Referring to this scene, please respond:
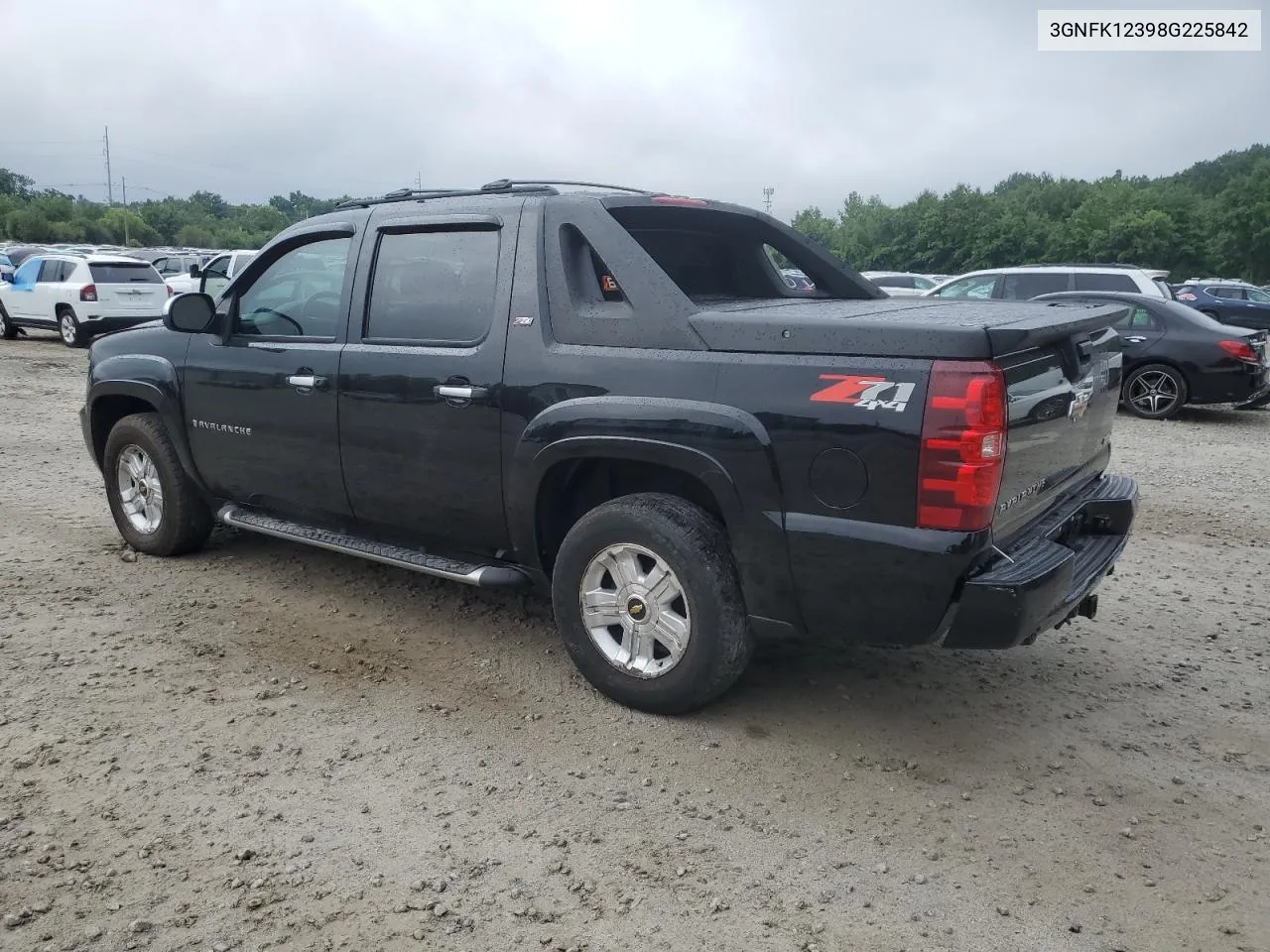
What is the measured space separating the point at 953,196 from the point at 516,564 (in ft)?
242

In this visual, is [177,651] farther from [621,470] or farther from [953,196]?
[953,196]

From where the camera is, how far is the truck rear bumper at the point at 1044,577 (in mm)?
3168

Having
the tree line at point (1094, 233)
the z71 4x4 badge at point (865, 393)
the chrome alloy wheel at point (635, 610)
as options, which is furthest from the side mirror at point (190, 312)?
the tree line at point (1094, 233)

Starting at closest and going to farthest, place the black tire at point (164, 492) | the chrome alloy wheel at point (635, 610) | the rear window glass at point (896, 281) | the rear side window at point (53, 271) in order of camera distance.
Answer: the chrome alloy wheel at point (635, 610) < the black tire at point (164, 492) < the rear side window at point (53, 271) < the rear window glass at point (896, 281)

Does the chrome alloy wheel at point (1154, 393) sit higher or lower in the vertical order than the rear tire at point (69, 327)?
lower

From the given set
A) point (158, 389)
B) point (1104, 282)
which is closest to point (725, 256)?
point (158, 389)

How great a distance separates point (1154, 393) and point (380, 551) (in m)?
9.91

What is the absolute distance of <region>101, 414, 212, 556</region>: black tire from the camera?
551 centimetres

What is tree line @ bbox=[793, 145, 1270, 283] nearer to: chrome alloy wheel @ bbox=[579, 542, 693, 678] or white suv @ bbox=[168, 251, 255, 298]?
white suv @ bbox=[168, 251, 255, 298]

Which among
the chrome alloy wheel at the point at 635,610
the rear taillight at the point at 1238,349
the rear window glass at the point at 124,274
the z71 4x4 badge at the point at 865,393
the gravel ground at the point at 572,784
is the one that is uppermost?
the rear window glass at the point at 124,274

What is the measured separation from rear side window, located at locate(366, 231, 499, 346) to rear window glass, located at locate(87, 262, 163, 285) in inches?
612

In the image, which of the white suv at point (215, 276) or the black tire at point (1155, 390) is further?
the white suv at point (215, 276)

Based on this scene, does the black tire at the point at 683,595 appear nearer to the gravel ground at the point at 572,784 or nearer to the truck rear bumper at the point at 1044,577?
the gravel ground at the point at 572,784

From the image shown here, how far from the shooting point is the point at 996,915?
2781mm
